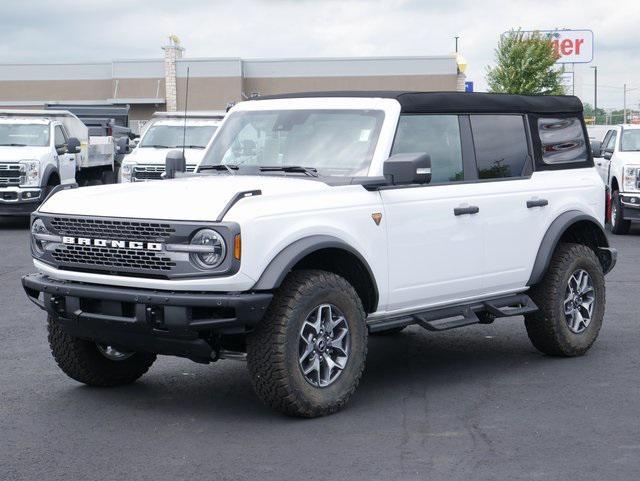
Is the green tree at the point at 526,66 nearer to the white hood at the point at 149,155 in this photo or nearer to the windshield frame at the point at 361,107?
the white hood at the point at 149,155

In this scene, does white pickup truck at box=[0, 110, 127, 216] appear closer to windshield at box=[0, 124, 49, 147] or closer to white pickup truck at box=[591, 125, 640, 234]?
windshield at box=[0, 124, 49, 147]

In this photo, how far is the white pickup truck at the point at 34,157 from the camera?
20984 millimetres

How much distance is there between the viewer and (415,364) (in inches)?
337

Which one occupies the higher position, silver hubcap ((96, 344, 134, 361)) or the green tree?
the green tree

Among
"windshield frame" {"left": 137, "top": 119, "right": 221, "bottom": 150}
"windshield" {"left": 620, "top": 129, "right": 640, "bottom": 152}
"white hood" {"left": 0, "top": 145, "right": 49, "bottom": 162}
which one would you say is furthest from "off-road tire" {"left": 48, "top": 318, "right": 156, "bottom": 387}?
"windshield frame" {"left": 137, "top": 119, "right": 221, "bottom": 150}

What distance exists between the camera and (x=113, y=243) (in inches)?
260

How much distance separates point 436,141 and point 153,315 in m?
2.55

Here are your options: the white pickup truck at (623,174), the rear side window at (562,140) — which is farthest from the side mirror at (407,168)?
the white pickup truck at (623,174)

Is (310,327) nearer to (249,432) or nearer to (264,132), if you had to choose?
(249,432)

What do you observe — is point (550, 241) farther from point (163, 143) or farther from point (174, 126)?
point (174, 126)

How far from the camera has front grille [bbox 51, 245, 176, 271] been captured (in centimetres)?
644

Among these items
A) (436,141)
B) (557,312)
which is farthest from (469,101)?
(557,312)

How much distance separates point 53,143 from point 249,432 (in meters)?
16.7

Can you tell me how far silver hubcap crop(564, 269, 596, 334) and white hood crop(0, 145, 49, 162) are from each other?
566 inches
